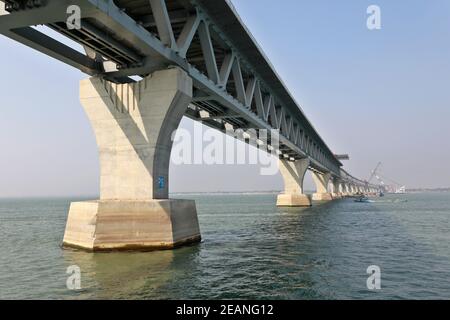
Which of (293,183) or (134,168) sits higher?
(134,168)

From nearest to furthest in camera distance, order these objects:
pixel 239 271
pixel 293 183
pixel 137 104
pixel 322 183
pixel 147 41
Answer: pixel 239 271, pixel 147 41, pixel 137 104, pixel 293 183, pixel 322 183

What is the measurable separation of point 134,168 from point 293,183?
55.3 meters

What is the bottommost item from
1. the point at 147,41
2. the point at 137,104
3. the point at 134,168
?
the point at 134,168

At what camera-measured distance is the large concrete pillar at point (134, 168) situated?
18.5 meters

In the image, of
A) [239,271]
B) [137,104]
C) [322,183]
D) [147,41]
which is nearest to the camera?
[239,271]

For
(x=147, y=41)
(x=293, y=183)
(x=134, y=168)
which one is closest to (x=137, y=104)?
(x=134, y=168)

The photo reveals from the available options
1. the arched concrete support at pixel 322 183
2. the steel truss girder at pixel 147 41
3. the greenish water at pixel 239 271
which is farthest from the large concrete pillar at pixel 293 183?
the greenish water at pixel 239 271

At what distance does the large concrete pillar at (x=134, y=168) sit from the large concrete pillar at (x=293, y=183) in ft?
166

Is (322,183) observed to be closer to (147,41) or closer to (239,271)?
(239,271)

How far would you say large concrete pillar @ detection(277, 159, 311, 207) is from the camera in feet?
228

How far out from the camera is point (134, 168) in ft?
65.2

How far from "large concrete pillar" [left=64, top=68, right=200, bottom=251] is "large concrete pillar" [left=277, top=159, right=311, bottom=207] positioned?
166 ft

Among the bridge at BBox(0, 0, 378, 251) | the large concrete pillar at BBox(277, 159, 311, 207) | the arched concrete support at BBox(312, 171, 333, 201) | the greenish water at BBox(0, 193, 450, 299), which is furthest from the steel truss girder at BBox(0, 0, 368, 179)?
the arched concrete support at BBox(312, 171, 333, 201)
